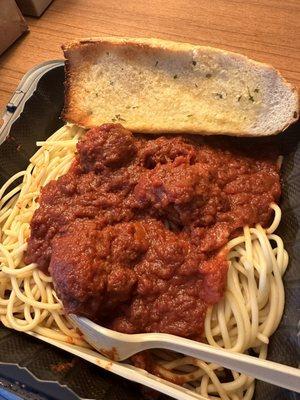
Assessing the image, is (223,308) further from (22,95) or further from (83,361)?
(22,95)

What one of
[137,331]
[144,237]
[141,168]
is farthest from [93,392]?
[141,168]

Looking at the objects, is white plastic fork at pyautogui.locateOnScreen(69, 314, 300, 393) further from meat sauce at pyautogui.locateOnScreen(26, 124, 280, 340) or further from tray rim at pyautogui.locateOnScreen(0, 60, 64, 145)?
tray rim at pyautogui.locateOnScreen(0, 60, 64, 145)

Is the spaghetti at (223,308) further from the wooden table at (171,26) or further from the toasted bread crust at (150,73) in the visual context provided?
the wooden table at (171,26)

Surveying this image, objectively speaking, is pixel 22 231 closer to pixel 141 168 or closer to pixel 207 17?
pixel 141 168

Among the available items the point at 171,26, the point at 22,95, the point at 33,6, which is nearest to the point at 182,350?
the point at 22,95

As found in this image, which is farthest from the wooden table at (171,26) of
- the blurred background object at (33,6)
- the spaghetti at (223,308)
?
the spaghetti at (223,308)

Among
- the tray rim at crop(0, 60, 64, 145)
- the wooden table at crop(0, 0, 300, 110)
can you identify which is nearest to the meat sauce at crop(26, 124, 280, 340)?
the tray rim at crop(0, 60, 64, 145)
